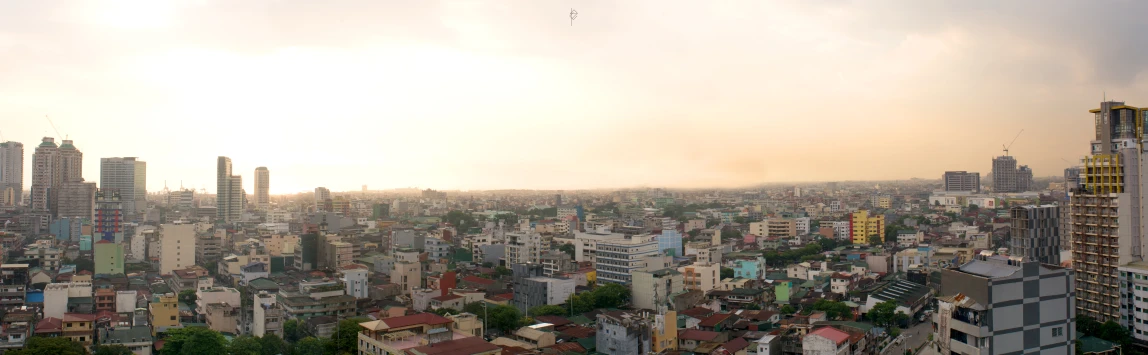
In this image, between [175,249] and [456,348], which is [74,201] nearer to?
[175,249]

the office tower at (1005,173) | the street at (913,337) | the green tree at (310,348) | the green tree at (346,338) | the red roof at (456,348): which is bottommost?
the street at (913,337)

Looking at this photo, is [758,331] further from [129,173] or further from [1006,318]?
[129,173]

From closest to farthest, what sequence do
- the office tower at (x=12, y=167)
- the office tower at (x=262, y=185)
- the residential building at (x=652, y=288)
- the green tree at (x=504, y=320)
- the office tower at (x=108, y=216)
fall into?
the green tree at (x=504, y=320) → the residential building at (x=652, y=288) → the office tower at (x=108, y=216) → the office tower at (x=12, y=167) → the office tower at (x=262, y=185)

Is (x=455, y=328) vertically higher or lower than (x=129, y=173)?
lower

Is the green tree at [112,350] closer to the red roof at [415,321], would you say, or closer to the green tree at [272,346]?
the green tree at [272,346]

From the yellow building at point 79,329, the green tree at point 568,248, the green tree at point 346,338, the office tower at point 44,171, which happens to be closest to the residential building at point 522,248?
the green tree at point 568,248

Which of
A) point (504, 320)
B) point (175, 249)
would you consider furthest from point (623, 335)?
point (175, 249)

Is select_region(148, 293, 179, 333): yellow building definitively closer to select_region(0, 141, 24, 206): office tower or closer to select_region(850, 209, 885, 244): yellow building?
select_region(850, 209, 885, 244): yellow building

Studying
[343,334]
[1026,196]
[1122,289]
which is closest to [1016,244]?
[1122,289]
